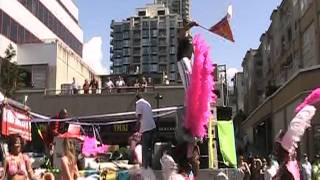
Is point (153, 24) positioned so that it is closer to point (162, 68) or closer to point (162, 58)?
point (162, 58)

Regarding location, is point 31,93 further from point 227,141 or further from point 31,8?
point 227,141

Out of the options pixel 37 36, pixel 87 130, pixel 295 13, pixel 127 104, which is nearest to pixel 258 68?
pixel 295 13

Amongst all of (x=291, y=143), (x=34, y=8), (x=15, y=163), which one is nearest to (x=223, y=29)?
(x=291, y=143)

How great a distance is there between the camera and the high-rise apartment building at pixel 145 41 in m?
126

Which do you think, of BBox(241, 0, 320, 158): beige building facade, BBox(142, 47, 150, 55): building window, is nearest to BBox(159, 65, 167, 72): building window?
BBox(142, 47, 150, 55): building window

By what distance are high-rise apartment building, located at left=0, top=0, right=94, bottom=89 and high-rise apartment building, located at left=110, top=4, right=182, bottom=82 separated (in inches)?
2573

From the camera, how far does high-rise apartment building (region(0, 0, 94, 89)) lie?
4881 cm

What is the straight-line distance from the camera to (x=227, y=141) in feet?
36.7

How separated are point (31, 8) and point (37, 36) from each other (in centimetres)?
280

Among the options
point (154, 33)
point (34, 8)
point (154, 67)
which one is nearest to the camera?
Answer: point (34, 8)

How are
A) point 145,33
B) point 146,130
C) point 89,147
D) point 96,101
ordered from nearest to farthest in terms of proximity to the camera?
point 146,130
point 89,147
point 96,101
point 145,33

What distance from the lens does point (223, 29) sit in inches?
379

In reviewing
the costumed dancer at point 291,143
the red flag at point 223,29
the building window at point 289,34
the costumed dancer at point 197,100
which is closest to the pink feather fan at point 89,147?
the red flag at point 223,29

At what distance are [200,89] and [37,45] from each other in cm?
4344
